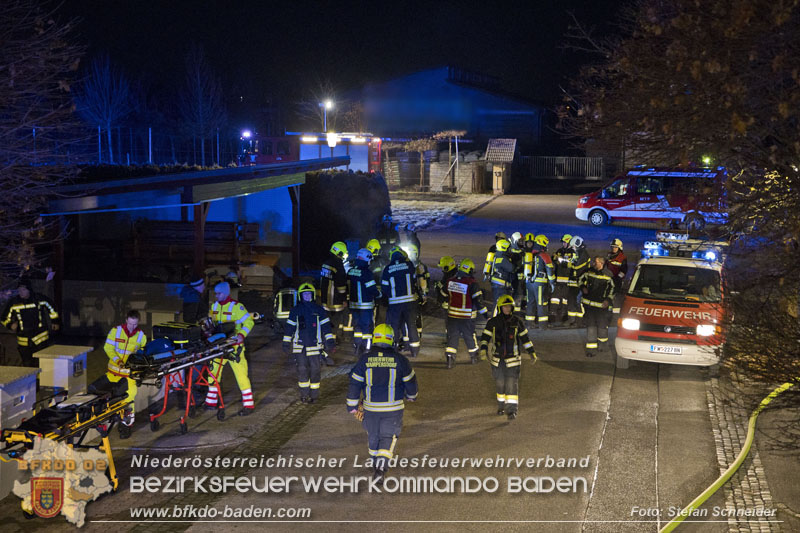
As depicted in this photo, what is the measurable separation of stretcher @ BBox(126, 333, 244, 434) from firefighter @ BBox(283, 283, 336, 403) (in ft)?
2.66

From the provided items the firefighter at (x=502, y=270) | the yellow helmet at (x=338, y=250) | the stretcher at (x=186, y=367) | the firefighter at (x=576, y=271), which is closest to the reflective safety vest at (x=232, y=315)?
the stretcher at (x=186, y=367)

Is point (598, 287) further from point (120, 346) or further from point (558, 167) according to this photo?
point (558, 167)

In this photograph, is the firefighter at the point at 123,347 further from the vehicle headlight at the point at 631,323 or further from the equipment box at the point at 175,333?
the vehicle headlight at the point at 631,323

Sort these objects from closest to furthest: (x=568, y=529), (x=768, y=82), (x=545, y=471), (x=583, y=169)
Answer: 1. (x=768, y=82)
2. (x=568, y=529)
3. (x=545, y=471)
4. (x=583, y=169)

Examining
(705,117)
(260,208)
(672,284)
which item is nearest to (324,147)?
(260,208)

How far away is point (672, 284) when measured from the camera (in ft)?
41.8

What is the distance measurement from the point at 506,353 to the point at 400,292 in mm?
2881

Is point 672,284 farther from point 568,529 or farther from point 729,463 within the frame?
point 568,529

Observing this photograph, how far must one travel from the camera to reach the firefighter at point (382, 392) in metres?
7.95

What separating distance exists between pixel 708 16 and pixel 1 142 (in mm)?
7919

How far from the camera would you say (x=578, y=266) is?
14.5 meters

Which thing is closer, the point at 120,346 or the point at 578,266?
the point at 120,346

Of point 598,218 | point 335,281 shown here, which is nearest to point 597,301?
point 335,281

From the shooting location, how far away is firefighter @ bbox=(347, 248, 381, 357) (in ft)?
40.6
